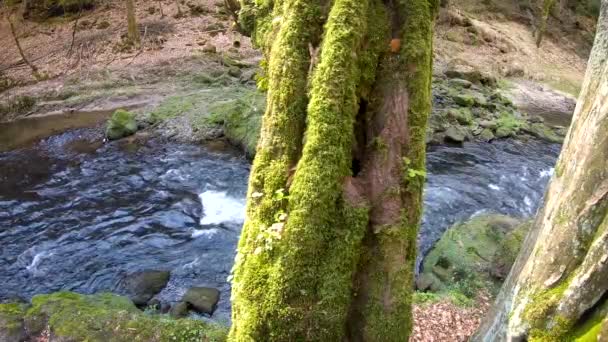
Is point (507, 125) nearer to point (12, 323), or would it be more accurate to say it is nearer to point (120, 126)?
point (120, 126)

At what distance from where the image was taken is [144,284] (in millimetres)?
8766

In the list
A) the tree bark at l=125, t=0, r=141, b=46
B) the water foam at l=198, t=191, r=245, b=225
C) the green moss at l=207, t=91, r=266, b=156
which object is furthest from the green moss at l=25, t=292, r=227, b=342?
the tree bark at l=125, t=0, r=141, b=46

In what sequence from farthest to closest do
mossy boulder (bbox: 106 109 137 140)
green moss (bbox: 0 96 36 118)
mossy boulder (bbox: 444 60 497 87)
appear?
1. mossy boulder (bbox: 444 60 497 87)
2. green moss (bbox: 0 96 36 118)
3. mossy boulder (bbox: 106 109 137 140)

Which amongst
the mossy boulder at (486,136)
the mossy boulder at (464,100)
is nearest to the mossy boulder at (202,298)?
the mossy boulder at (486,136)

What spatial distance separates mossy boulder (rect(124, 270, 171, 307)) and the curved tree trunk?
4.78 meters

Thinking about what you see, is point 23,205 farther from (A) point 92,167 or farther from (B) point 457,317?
(B) point 457,317

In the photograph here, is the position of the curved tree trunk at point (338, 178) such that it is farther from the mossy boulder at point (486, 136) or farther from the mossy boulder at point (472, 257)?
the mossy boulder at point (486, 136)

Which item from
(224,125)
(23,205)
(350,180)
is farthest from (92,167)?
(350,180)

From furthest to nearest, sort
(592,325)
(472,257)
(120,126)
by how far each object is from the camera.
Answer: (120,126), (472,257), (592,325)

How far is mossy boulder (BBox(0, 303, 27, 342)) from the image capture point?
683 centimetres

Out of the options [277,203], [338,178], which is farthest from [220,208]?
Result: [338,178]

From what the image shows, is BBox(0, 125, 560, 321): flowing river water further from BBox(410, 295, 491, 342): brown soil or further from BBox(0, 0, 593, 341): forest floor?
BBox(0, 0, 593, 341): forest floor

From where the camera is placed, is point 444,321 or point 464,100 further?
point 464,100

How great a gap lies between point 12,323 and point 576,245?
7204mm
